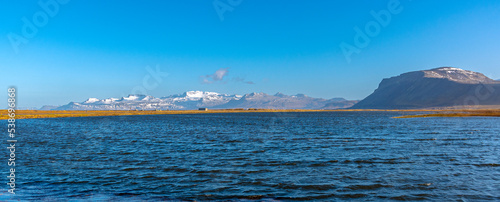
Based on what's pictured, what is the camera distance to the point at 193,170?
27156mm

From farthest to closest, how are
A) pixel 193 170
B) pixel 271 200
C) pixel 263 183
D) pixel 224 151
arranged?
1. pixel 224 151
2. pixel 193 170
3. pixel 263 183
4. pixel 271 200

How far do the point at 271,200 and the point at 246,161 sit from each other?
13334mm

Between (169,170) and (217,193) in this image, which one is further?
(169,170)

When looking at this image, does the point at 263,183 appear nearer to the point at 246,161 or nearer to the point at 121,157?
the point at 246,161

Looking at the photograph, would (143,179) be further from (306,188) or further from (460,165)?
(460,165)

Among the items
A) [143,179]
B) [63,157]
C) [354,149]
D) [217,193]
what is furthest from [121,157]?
[354,149]

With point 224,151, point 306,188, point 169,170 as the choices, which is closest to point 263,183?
point 306,188

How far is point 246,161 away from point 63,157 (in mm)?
20165

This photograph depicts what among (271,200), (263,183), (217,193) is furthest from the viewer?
(263,183)

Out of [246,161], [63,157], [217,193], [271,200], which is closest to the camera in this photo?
[271,200]

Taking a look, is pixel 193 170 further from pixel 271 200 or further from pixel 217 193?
pixel 271 200

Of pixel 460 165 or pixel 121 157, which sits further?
pixel 121 157

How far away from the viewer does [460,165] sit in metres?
28.5

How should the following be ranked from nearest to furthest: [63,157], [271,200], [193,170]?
[271,200]
[193,170]
[63,157]
